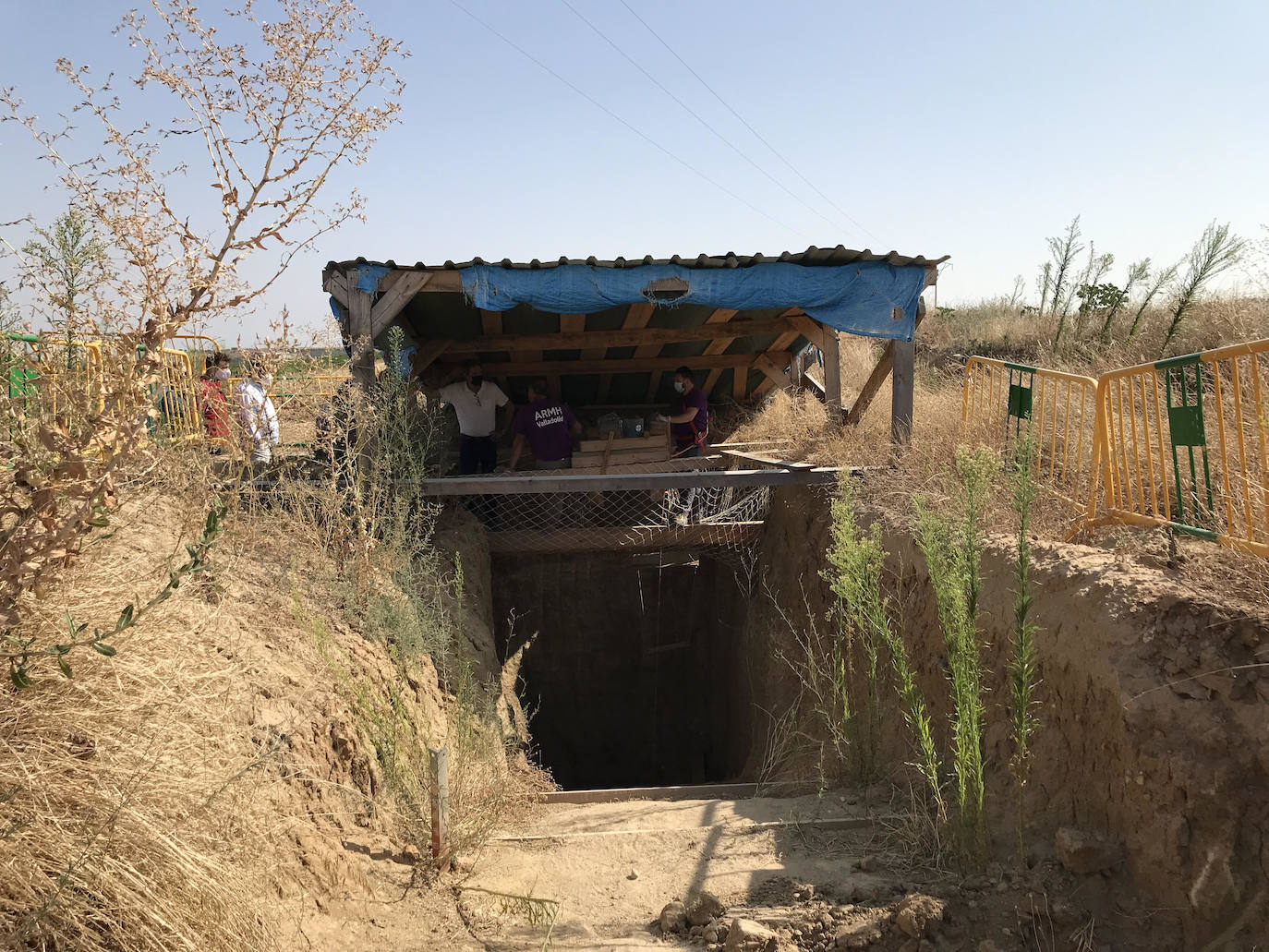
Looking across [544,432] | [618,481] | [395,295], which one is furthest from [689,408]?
[395,295]

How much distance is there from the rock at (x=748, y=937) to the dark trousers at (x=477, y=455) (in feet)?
22.4

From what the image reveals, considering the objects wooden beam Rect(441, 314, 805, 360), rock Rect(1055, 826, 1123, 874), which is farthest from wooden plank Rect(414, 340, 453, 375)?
rock Rect(1055, 826, 1123, 874)

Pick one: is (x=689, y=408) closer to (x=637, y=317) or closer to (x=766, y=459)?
(x=637, y=317)

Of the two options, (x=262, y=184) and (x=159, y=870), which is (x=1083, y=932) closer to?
(x=159, y=870)

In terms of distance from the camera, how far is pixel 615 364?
36.9 ft

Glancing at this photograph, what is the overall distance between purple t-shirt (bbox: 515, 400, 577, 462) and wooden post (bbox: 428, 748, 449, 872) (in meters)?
6.17

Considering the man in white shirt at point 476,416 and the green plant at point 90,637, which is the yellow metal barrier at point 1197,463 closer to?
the green plant at point 90,637

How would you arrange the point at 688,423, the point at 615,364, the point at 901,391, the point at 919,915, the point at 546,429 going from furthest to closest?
the point at 615,364, the point at 688,423, the point at 546,429, the point at 901,391, the point at 919,915

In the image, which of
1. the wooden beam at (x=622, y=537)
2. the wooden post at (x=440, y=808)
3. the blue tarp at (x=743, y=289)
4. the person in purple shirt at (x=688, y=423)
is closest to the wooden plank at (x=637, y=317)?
the person in purple shirt at (x=688, y=423)

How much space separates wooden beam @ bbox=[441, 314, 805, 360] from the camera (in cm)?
982

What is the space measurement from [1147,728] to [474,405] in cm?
751

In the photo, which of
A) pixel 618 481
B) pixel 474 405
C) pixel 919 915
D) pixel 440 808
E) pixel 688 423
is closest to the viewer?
pixel 919 915

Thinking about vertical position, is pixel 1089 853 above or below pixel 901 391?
below

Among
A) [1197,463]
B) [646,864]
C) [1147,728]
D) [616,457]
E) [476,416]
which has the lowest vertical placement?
[646,864]
